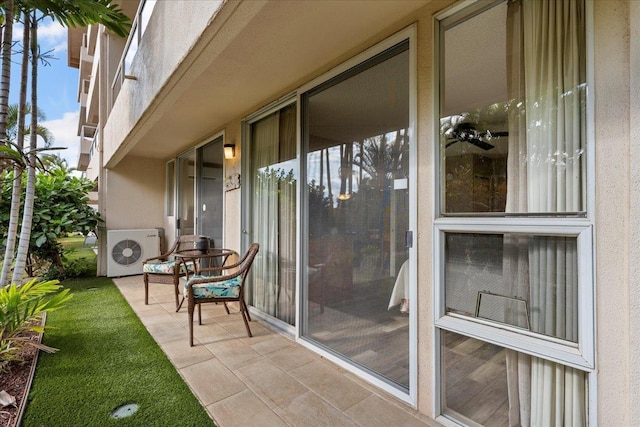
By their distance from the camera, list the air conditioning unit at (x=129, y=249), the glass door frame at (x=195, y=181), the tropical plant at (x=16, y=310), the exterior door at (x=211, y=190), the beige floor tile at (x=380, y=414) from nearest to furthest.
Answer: the beige floor tile at (x=380, y=414), the tropical plant at (x=16, y=310), the glass door frame at (x=195, y=181), the exterior door at (x=211, y=190), the air conditioning unit at (x=129, y=249)

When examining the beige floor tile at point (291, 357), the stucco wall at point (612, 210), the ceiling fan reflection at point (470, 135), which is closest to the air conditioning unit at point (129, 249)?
the beige floor tile at point (291, 357)

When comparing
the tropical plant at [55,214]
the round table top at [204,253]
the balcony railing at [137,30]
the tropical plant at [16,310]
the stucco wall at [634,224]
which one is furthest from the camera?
the tropical plant at [55,214]

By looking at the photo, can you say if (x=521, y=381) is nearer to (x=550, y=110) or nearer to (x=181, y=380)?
(x=550, y=110)

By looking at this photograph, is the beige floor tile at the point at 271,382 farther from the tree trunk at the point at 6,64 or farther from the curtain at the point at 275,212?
the tree trunk at the point at 6,64

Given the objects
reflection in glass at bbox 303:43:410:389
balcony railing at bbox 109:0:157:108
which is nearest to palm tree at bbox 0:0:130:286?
balcony railing at bbox 109:0:157:108

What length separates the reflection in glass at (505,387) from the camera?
1.37 m

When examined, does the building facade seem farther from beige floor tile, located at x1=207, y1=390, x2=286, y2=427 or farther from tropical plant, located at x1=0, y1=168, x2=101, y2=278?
tropical plant, located at x1=0, y1=168, x2=101, y2=278

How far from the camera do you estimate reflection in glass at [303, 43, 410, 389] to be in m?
2.03

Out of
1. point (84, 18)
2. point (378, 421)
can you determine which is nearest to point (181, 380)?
point (378, 421)

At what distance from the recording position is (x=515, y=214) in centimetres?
151

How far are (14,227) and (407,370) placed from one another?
11.7 ft

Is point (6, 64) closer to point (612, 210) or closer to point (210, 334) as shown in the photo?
point (210, 334)

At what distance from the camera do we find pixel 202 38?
1976 mm

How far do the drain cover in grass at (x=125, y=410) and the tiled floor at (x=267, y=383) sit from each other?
0.36m
